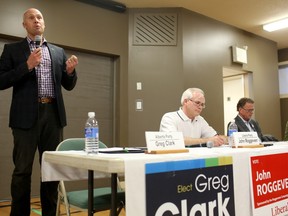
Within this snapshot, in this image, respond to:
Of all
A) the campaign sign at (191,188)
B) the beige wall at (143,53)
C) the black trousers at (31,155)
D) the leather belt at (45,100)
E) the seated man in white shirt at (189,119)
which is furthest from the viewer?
the beige wall at (143,53)

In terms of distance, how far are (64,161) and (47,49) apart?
1.07 meters

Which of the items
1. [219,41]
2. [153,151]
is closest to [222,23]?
[219,41]

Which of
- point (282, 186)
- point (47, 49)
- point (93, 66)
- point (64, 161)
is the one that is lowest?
point (282, 186)

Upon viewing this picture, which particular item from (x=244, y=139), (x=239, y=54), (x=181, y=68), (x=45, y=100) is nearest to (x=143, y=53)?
(x=181, y=68)

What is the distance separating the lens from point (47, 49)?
2.01m

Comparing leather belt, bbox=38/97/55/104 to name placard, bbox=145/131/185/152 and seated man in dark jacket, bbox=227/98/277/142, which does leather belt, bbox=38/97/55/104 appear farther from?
seated man in dark jacket, bbox=227/98/277/142

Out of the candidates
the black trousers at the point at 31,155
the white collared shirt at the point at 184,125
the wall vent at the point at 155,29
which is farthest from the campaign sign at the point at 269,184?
the wall vent at the point at 155,29

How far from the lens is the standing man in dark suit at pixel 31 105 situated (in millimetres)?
1756

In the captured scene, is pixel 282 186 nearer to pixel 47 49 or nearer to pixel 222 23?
pixel 47 49

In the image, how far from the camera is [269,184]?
1.39m

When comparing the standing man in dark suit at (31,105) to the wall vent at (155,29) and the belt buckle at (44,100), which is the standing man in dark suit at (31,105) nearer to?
the belt buckle at (44,100)

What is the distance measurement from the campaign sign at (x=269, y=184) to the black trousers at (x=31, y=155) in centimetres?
121

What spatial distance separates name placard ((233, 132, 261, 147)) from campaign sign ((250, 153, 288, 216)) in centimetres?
13

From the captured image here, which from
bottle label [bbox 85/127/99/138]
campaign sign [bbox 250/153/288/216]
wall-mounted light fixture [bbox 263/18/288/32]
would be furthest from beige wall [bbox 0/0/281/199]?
campaign sign [bbox 250/153/288/216]
